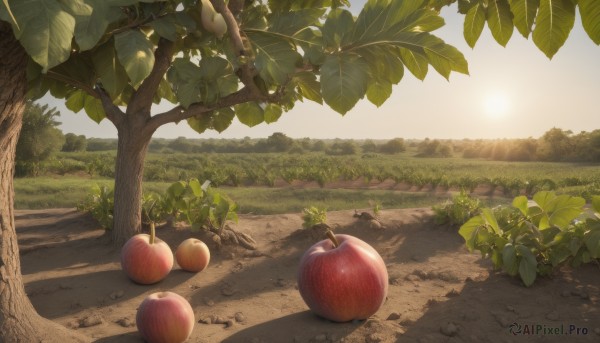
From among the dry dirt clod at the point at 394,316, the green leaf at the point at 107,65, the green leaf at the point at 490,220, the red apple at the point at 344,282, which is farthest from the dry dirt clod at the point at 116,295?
the green leaf at the point at 490,220

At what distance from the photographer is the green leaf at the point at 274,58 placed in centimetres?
258

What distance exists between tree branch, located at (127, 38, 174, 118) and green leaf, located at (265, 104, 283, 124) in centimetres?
125

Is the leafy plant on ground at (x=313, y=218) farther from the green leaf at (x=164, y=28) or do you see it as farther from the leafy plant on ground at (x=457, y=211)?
the green leaf at (x=164, y=28)

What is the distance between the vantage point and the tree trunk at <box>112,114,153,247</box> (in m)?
4.79

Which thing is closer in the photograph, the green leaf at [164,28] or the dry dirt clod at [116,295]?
the green leaf at [164,28]

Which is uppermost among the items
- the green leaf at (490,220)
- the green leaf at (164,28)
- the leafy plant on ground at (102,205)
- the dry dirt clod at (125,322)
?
the green leaf at (164,28)

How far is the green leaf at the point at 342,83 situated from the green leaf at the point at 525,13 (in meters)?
0.77

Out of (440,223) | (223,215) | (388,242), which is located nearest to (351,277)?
(223,215)

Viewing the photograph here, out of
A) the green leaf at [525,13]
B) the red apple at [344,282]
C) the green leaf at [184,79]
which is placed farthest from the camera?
the green leaf at [184,79]

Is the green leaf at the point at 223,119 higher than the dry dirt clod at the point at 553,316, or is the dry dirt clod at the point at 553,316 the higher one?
the green leaf at the point at 223,119

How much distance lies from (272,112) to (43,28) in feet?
12.0

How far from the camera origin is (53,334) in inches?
104

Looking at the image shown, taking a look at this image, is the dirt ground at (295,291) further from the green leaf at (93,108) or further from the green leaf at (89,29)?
the green leaf at (89,29)

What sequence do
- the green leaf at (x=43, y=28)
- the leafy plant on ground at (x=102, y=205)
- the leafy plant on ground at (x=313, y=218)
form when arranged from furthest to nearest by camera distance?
the leafy plant on ground at (x=313, y=218) → the leafy plant on ground at (x=102, y=205) → the green leaf at (x=43, y=28)
